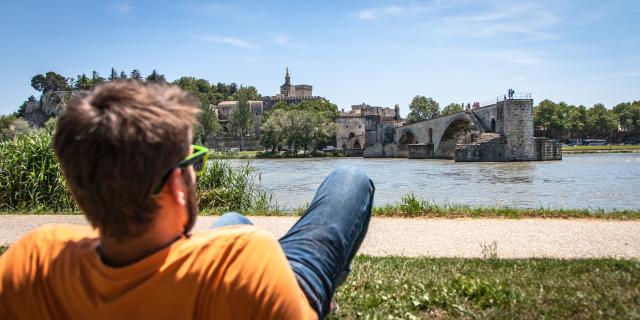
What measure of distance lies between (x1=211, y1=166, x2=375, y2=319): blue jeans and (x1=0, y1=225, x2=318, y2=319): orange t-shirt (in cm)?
36

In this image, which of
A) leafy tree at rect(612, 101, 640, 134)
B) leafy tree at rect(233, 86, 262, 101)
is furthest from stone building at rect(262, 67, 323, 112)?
leafy tree at rect(612, 101, 640, 134)

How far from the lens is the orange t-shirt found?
1124 millimetres

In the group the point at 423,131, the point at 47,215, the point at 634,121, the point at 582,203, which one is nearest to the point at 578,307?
the point at 47,215

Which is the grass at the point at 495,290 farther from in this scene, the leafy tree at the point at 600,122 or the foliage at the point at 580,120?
the leafy tree at the point at 600,122

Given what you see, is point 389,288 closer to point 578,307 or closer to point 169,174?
point 578,307

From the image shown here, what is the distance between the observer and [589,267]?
348 centimetres

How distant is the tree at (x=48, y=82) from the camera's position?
9775cm

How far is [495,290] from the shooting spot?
2.87m

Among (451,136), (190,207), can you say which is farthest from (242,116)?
(190,207)

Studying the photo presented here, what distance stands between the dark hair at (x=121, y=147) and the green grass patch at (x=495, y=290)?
1728 mm

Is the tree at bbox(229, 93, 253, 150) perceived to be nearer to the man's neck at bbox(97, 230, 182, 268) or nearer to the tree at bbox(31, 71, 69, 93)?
the tree at bbox(31, 71, 69, 93)

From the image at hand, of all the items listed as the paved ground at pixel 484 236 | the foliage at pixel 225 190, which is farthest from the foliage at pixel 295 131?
the paved ground at pixel 484 236

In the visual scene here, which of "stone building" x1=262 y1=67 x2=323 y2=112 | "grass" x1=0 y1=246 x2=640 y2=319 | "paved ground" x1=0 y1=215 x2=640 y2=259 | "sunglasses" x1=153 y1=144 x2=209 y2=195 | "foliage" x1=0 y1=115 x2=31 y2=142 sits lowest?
"paved ground" x1=0 y1=215 x2=640 y2=259

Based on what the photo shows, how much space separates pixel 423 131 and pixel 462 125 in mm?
5652
